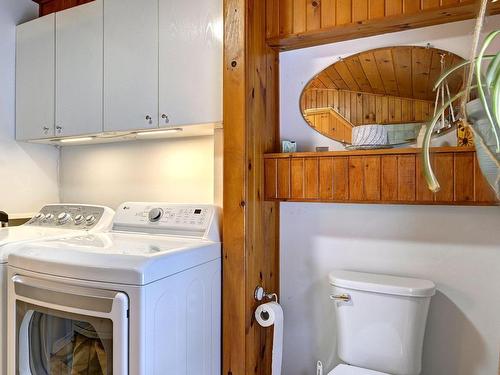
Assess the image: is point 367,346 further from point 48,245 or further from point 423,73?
point 48,245

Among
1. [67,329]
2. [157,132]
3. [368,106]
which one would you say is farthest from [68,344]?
[368,106]

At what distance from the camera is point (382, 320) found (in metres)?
1.34

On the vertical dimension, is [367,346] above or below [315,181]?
below

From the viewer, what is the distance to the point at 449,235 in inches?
55.8

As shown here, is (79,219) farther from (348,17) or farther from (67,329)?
(348,17)

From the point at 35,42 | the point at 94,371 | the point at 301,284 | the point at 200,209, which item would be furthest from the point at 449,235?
the point at 35,42

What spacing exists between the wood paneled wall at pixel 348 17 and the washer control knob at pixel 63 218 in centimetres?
154

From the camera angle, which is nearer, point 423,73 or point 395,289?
point 395,289

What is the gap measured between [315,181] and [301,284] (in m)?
0.57

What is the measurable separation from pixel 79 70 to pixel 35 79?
41 cm

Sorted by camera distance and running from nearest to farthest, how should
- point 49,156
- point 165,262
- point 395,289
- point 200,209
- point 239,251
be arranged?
point 165,262, point 395,289, point 239,251, point 200,209, point 49,156

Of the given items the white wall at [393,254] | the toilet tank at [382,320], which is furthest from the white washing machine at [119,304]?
the toilet tank at [382,320]

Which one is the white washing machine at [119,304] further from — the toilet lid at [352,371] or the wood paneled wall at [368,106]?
the wood paneled wall at [368,106]

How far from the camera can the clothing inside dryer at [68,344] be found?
1.14 m
